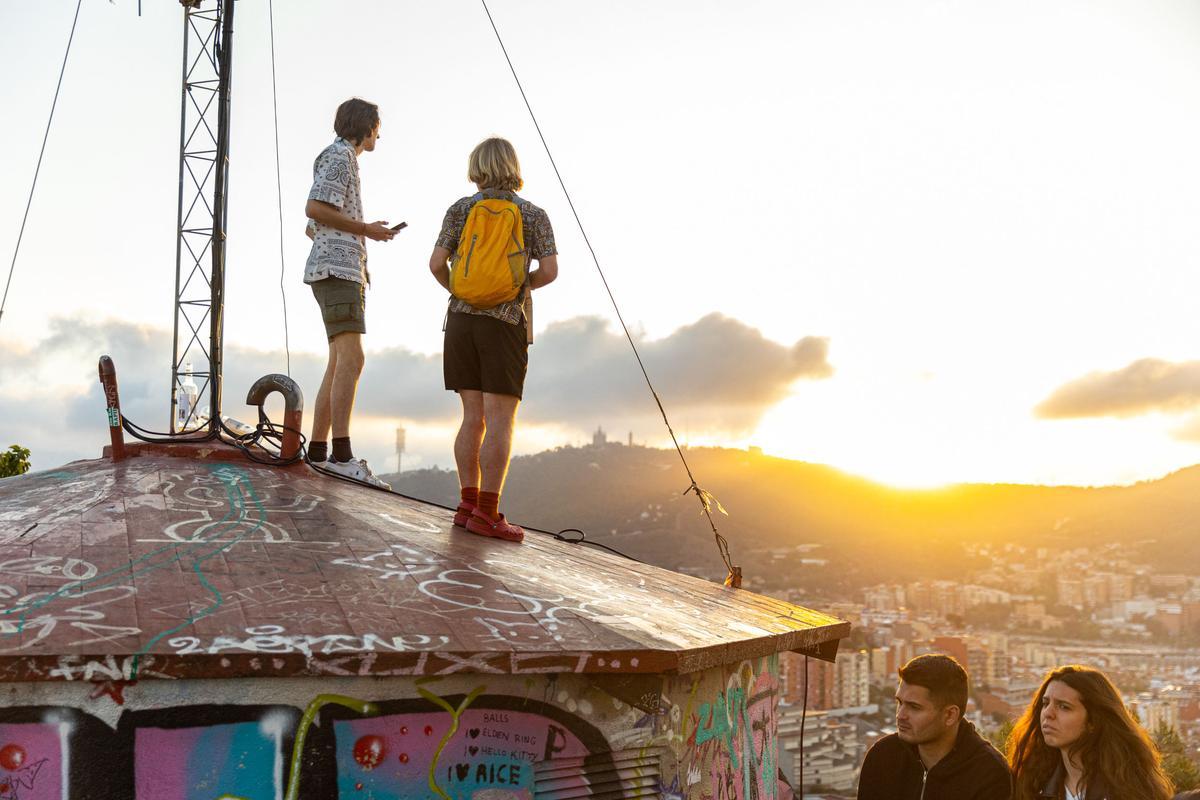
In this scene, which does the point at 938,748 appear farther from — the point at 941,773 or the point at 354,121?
the point at 354,121

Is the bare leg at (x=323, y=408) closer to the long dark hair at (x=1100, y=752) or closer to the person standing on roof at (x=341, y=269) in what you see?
the person standing on roof at (x=341, y=269)

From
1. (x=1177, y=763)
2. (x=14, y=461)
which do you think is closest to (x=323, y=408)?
(x=14, y=461)

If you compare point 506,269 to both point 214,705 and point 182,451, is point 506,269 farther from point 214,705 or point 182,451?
point 214,705

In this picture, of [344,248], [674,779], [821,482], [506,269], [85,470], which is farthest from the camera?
[821,482]

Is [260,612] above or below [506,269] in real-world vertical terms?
below

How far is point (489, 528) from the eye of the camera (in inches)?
232

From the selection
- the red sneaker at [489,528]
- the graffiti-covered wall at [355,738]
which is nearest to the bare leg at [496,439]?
the red sneaker at [489,528]

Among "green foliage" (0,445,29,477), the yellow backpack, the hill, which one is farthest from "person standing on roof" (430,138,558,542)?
the hill

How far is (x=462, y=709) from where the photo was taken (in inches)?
160

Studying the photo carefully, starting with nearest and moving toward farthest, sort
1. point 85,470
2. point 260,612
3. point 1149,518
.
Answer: point 260,612, point 85,470, point 1149,518

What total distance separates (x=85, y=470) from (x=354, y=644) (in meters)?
2.98

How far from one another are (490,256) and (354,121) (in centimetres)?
192

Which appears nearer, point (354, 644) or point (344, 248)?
point (354, 644)

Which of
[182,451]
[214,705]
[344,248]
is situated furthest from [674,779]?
[344,248]
